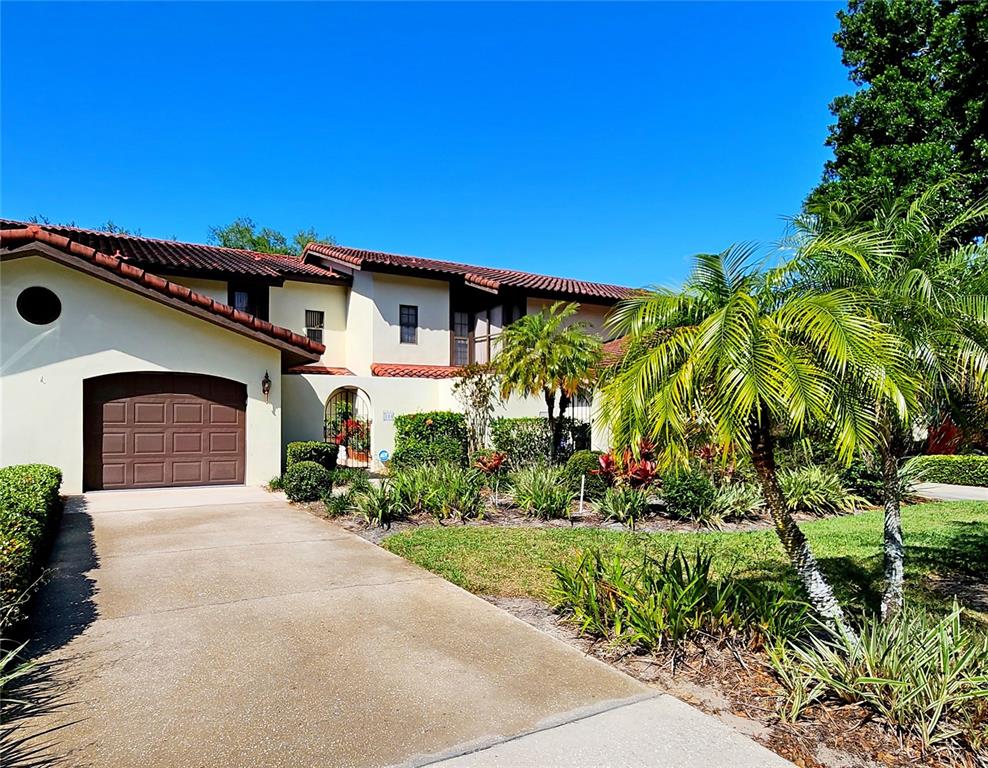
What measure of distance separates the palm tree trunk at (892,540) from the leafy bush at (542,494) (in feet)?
20.8

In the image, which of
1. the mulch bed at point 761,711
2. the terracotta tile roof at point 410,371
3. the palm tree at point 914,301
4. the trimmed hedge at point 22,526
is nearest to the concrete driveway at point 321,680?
the mulch bed at point 761,711

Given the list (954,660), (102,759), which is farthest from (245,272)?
(954,660)

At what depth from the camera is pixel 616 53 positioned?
46.5 feet

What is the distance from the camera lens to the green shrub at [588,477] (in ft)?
43.5

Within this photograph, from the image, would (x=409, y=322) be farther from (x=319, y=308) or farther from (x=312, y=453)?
(x=312, y=453)

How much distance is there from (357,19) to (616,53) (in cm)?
566

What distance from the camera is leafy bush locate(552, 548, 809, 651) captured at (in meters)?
5.18

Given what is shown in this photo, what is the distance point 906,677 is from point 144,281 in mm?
14478

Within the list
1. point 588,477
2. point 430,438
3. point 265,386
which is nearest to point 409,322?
point 430,438

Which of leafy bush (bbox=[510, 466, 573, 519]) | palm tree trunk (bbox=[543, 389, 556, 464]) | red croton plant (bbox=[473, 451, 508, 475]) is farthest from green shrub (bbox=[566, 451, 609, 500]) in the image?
palm tree trunk (bbox=[543, 389, 556, 464])

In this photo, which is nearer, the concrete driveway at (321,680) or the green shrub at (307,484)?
the concrete driveway at (321,680)

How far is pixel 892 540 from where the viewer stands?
18.5ft

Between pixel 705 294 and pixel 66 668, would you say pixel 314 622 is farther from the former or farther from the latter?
pixel 705 294

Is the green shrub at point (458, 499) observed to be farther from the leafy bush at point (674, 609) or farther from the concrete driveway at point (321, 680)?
the leafy bush at point (674, 609)
